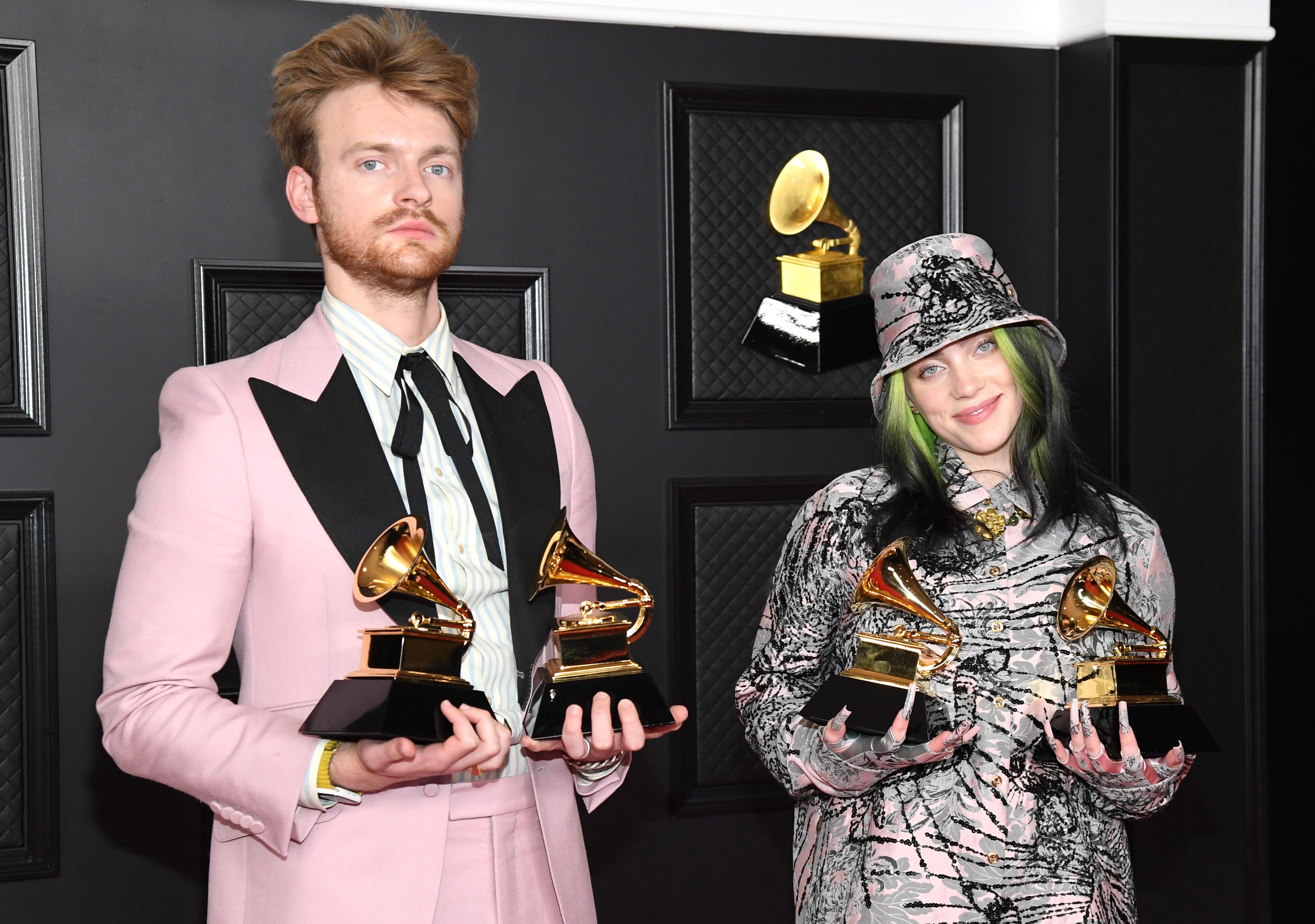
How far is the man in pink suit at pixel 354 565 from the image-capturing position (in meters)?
1.58

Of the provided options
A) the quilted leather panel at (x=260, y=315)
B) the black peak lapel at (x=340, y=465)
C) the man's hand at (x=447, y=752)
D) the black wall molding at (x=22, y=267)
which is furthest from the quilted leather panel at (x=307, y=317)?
the man's hand at (x=447, y=752)

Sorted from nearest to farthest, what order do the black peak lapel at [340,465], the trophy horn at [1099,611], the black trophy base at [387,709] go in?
the black trophy base at [387,709], the black peak lapel at [340,465], the trophy horn at [1099,611]

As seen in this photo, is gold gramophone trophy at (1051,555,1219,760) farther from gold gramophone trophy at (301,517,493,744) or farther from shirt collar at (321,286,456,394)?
shirt collar at (321,286,456,394)

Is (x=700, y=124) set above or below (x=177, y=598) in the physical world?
above

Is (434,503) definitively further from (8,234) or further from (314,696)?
(8,234)

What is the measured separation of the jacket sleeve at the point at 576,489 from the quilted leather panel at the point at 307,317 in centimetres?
63

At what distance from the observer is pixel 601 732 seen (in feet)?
5.15

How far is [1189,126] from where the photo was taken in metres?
3.05

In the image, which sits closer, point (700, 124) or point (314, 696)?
point (314, 696)

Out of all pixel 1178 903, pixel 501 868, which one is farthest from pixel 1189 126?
pixel 501 868

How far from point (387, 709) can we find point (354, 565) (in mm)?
261

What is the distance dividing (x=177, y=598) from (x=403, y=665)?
323 millimetres

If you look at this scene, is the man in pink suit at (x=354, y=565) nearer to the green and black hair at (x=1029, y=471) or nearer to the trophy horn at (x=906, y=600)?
the trophy horn at (x=906, y=600)

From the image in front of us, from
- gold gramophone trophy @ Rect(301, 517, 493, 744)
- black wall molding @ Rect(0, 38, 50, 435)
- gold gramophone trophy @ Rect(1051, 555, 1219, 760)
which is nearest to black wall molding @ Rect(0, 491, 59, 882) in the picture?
black wall molding @ Rect(0, 38, 50, 435)
